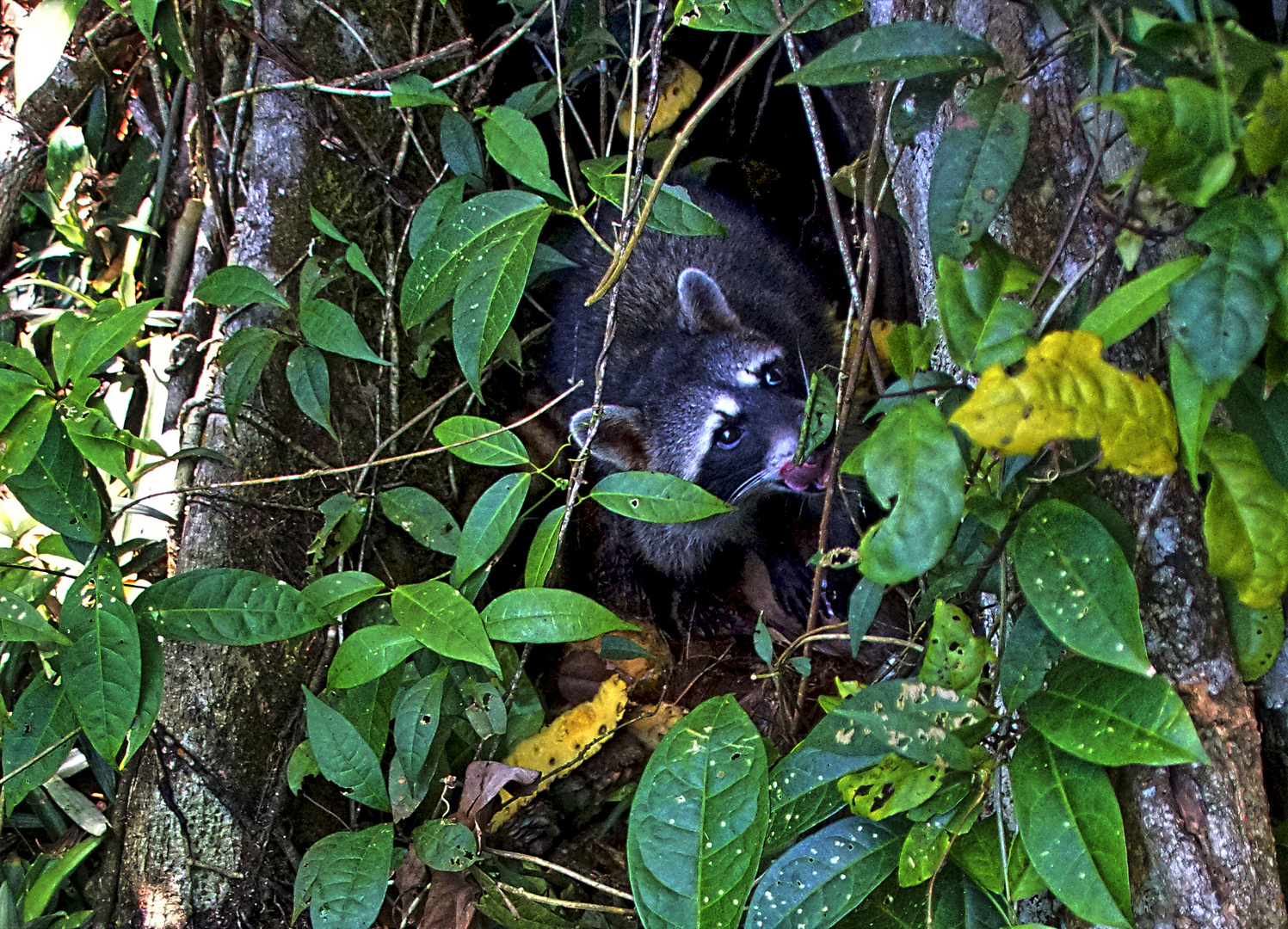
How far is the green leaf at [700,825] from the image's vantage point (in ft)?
5.13

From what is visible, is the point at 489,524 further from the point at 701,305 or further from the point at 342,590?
the point at 701,305

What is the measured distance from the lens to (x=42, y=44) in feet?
7.88

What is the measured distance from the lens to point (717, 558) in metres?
3.67

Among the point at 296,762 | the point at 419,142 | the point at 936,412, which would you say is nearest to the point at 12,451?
the point at 296,762

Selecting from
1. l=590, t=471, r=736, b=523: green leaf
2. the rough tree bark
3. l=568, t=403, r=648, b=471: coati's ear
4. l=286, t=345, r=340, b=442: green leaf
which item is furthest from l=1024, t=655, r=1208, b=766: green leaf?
l=286, t=345, r=340, b=442: green leaf

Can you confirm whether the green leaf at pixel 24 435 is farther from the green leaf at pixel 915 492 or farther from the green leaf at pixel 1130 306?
the green leaf at pixel 1130 306

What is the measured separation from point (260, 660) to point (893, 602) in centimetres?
191

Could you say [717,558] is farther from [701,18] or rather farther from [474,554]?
[701,18]

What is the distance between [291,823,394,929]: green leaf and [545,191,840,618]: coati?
147cm

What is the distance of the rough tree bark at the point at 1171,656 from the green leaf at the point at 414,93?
159cm

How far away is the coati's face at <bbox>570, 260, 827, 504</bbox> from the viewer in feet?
10.2

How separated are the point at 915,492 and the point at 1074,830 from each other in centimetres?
59

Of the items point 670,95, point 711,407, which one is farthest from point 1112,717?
point 670,95

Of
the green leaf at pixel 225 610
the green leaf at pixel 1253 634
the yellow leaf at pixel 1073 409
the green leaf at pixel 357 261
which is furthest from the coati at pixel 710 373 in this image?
the yellow leaf at pixel 1073 409
